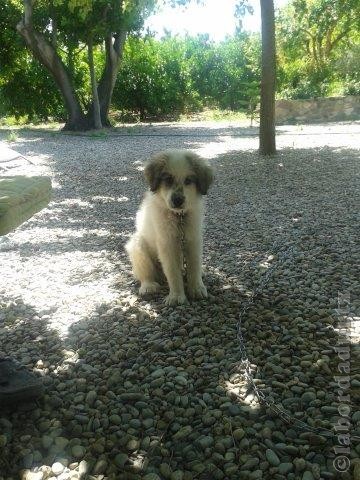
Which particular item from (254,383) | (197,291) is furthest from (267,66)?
(254,383)

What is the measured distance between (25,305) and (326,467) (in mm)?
2613

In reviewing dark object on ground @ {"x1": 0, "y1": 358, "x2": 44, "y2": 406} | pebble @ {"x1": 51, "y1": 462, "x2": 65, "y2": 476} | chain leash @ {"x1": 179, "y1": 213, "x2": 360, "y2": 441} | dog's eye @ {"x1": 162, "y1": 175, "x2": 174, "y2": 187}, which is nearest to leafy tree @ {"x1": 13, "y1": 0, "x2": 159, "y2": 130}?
chain leash @ {"x1": 179, "y1": 213, "x2": 360, "y2": 441}

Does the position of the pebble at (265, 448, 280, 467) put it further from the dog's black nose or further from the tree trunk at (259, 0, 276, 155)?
the tree trunk at (259, 0, 276, 155)

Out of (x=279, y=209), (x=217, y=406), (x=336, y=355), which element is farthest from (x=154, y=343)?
(x=279, y=209)

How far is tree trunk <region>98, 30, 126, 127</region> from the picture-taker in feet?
56.3

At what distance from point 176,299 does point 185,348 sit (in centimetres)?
66

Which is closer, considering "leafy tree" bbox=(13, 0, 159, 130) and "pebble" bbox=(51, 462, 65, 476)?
"pebble" bbox=(51, 462, 65, 476)

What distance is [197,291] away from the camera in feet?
12.5

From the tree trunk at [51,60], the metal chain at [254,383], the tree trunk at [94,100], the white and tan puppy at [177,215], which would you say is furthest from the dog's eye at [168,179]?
the tree trunk at [94,100]

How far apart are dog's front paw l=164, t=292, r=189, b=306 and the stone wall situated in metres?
16.7

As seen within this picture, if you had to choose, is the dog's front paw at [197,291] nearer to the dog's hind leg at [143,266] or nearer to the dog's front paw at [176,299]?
the dog's front paw at [176,299]

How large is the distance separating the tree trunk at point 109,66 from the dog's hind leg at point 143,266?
580 inches

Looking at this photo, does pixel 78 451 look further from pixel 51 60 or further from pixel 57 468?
pixel 51 60

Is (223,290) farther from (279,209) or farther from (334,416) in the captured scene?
(279,209)
